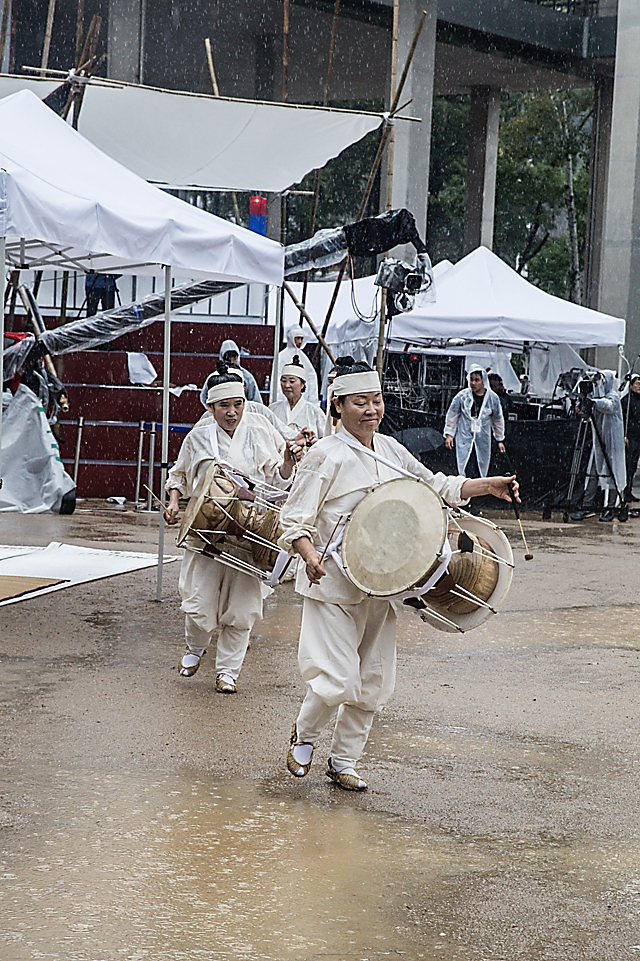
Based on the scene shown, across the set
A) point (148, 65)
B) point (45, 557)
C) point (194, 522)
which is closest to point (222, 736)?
point (194, 522)

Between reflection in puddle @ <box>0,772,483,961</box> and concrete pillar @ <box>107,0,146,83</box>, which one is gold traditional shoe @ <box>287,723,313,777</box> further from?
concrete pillar @ <box>107,0,146,83</box>

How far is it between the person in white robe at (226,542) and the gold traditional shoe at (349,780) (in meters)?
1.66

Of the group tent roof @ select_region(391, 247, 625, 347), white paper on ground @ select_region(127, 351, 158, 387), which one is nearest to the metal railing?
tent roof @ select_region(391, 247, 625, 347)

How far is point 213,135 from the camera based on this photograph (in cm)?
1379

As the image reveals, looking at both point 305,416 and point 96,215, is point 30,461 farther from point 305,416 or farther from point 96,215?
point 96,215

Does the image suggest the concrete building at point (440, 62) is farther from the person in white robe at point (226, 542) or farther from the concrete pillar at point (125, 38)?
the person in white robe at point (226, 542)

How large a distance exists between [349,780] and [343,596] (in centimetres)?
74

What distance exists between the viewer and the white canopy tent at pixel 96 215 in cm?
780

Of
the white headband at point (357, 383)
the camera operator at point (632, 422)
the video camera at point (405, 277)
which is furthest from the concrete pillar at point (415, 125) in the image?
the white headband at point (357, 383)

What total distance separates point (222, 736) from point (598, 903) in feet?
7.37

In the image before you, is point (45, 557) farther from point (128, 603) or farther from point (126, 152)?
point (126, 152)

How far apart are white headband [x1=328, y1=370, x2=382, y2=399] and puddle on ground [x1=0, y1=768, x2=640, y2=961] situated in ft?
5.19

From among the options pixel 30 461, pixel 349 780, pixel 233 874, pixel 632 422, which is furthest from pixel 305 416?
pixel 632 422

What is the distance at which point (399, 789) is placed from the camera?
5.14 metres
